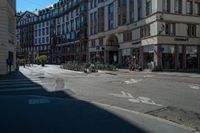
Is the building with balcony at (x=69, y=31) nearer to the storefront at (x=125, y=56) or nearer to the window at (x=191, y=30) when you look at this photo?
the storefront at (x=125, y=56)

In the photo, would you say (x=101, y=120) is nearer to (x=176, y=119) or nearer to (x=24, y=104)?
(x=176, y=119)

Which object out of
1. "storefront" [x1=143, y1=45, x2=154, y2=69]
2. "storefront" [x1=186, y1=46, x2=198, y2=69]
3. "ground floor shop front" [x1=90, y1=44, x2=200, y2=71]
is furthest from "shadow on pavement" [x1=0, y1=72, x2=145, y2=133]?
"storefront" [x1=186, y1=46, x2=198, y2=69]

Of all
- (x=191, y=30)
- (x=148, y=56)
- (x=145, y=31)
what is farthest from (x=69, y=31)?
(x=191, y=30)

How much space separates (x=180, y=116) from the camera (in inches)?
295

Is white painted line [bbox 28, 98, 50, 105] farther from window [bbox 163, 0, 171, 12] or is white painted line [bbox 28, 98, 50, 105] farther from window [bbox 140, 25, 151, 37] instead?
window [bbox 140, 25, 151, 37]

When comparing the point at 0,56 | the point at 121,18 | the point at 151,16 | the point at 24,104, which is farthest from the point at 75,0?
the point at 24,104

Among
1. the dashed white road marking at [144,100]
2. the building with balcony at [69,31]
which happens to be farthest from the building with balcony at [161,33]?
the dashed white road marking at [144,100]

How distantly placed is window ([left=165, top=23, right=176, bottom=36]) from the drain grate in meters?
29.4

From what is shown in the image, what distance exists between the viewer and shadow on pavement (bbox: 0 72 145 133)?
6.07 metres

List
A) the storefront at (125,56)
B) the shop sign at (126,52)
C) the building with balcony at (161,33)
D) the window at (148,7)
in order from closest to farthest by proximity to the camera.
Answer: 1. the building with balcony at (161,33)
2. the window at (148,7)
3. the shop sign at (126,52)
4. the storefront at (125,56)

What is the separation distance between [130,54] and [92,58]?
18643 millimetres

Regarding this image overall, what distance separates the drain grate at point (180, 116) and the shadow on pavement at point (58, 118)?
50.9 inches

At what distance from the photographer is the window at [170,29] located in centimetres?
3646

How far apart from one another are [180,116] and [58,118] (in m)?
3.36
